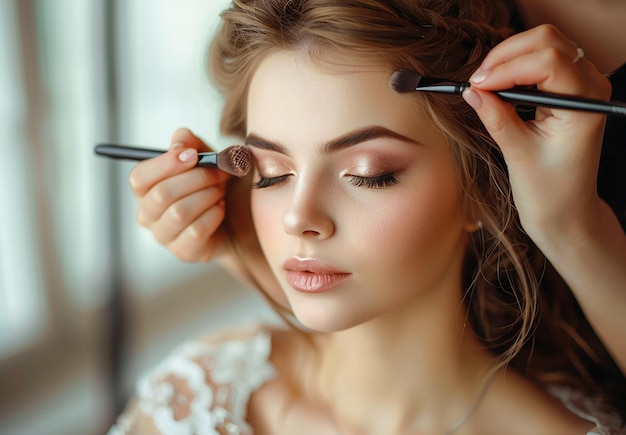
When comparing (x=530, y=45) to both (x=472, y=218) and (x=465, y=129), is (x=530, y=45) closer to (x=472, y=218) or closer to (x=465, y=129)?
(x=465, y=129)

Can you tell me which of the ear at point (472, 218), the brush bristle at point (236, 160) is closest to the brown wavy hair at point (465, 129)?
the ear at point (472, 218)

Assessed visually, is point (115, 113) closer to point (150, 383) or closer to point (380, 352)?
point (150, 383)

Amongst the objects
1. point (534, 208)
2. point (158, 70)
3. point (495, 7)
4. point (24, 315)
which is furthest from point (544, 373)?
point (158, 70)

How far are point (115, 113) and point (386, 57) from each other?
854 mm

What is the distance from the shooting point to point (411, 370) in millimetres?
1003

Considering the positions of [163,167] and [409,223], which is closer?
[409,223]

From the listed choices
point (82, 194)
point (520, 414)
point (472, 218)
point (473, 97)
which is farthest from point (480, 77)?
point (82, 194)

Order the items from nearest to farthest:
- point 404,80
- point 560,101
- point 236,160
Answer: point 560,101 → point 404,80 → point 236,160

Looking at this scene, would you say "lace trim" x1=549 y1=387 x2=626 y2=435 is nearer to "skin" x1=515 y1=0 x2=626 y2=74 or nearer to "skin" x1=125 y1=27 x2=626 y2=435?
"skin" x1=125 y1=27 x2=626 y2=435

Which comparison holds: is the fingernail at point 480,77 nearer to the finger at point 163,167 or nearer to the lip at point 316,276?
the lip at point 316,276

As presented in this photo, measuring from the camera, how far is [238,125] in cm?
110

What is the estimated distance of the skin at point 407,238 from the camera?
29.3 inches

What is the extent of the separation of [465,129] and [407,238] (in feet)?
0.50

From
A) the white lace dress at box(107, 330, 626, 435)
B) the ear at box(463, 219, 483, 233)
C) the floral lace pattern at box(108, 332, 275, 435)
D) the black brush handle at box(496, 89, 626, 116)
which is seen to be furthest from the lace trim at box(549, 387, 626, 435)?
the black brush handle at box(496, 89, 626, 116)
